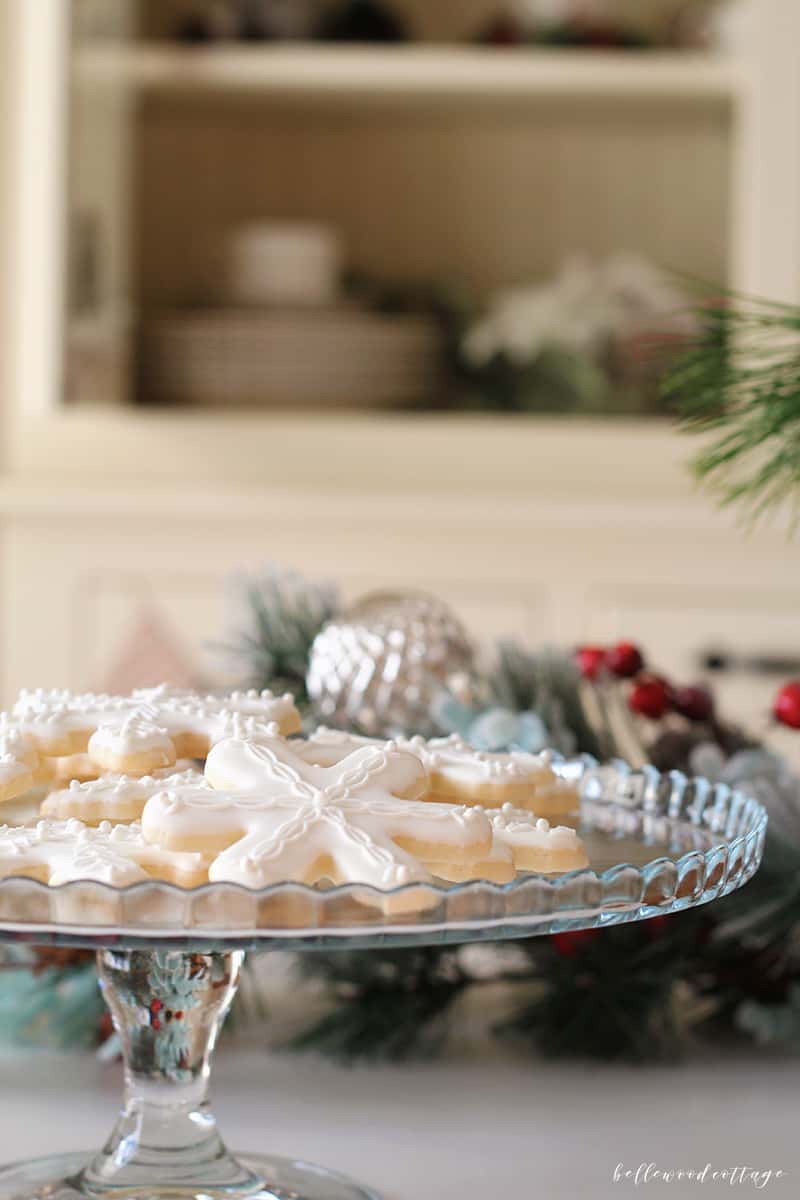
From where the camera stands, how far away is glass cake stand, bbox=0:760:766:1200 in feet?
1.27

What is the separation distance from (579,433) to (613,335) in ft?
0.51

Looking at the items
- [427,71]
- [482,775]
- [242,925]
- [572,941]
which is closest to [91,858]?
[242,925]

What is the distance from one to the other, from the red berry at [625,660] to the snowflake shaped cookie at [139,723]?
18 cm

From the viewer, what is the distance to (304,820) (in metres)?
0.43

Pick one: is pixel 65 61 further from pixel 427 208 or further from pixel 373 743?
pixel 373 743

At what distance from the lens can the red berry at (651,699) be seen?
2.26 feet

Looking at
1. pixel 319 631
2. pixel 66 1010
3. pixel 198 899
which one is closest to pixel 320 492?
pixel 319 631

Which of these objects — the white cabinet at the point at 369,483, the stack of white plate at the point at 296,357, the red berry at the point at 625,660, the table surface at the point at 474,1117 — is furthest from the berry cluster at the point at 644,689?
the stack of white plate at the point at 296,357

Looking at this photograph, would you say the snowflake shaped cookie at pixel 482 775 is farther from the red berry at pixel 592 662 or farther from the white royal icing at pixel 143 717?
the red berry at pixel 592 662

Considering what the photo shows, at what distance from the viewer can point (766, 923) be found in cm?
64

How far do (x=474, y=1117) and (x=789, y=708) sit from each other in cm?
20

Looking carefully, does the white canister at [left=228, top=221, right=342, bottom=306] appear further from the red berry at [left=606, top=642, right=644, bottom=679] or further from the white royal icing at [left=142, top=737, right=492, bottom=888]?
the white royal icing at [left=142, top=737, right=492, bottom=888]

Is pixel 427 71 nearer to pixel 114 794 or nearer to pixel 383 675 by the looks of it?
pixel 383 675

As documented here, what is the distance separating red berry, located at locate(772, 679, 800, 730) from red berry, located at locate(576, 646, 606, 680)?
0.26 feet
